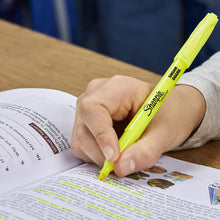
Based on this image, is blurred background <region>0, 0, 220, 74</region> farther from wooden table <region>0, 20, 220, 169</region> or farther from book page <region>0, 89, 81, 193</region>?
book page <region>0, 89, 81, 193</region>

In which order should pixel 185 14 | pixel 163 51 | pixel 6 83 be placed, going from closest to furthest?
1. pixel 6 83
2. pixel 185 14
3. pixel 163 51

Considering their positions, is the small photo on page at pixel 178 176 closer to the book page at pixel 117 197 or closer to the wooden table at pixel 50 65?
the book page at pixel 117 197

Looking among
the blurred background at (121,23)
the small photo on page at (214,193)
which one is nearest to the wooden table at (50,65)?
the small photo on page at (214,193)

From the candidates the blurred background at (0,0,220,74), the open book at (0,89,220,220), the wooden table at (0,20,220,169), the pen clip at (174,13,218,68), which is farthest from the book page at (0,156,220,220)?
the blurred background at (0,0,220,74)

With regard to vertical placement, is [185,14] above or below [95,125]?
above

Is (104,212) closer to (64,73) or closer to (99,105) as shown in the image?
(99,105)

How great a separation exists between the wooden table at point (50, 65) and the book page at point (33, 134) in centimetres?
9

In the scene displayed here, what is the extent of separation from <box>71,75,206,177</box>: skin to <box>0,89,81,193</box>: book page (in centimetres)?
4

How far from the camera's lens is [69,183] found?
46 cm

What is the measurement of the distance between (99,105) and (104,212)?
0.42 ft

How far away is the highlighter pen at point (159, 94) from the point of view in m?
0.47

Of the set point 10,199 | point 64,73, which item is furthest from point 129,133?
point 64,73

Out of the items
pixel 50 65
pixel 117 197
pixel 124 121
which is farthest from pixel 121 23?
pixel 117 197

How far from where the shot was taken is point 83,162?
1.74 ft
